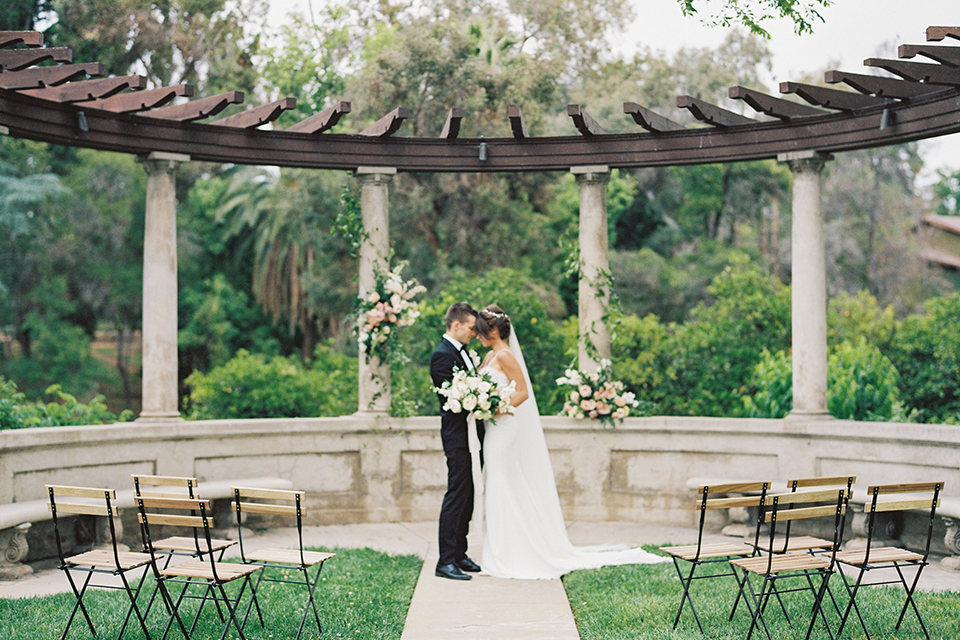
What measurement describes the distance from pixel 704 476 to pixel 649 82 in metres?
13.5

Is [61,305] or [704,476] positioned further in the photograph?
[61,305]

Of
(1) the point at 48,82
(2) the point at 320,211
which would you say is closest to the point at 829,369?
(1) the point at 48,82

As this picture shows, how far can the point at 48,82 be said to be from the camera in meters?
7.12

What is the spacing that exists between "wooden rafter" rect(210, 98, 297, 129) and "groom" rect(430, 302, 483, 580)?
255 centimetres

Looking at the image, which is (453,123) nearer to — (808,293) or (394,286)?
(394,286)

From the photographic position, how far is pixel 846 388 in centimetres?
1130

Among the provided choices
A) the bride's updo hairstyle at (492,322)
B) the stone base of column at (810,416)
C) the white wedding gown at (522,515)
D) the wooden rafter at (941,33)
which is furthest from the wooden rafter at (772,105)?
the white wedding gown at (522,515)

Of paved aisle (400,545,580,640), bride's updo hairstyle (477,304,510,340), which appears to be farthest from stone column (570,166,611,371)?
paved aisle (400,545,580,640)

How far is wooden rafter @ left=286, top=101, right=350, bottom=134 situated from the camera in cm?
848

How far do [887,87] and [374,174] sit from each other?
17.0 ft

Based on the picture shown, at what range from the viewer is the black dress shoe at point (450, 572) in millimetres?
7065

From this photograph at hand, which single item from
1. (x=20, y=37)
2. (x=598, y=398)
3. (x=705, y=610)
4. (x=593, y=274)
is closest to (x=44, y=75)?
(x=20, y=37)

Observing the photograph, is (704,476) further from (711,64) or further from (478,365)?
(711,64)

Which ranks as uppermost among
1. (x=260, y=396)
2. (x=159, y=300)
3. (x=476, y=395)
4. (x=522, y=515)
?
(x=159, y=300)
